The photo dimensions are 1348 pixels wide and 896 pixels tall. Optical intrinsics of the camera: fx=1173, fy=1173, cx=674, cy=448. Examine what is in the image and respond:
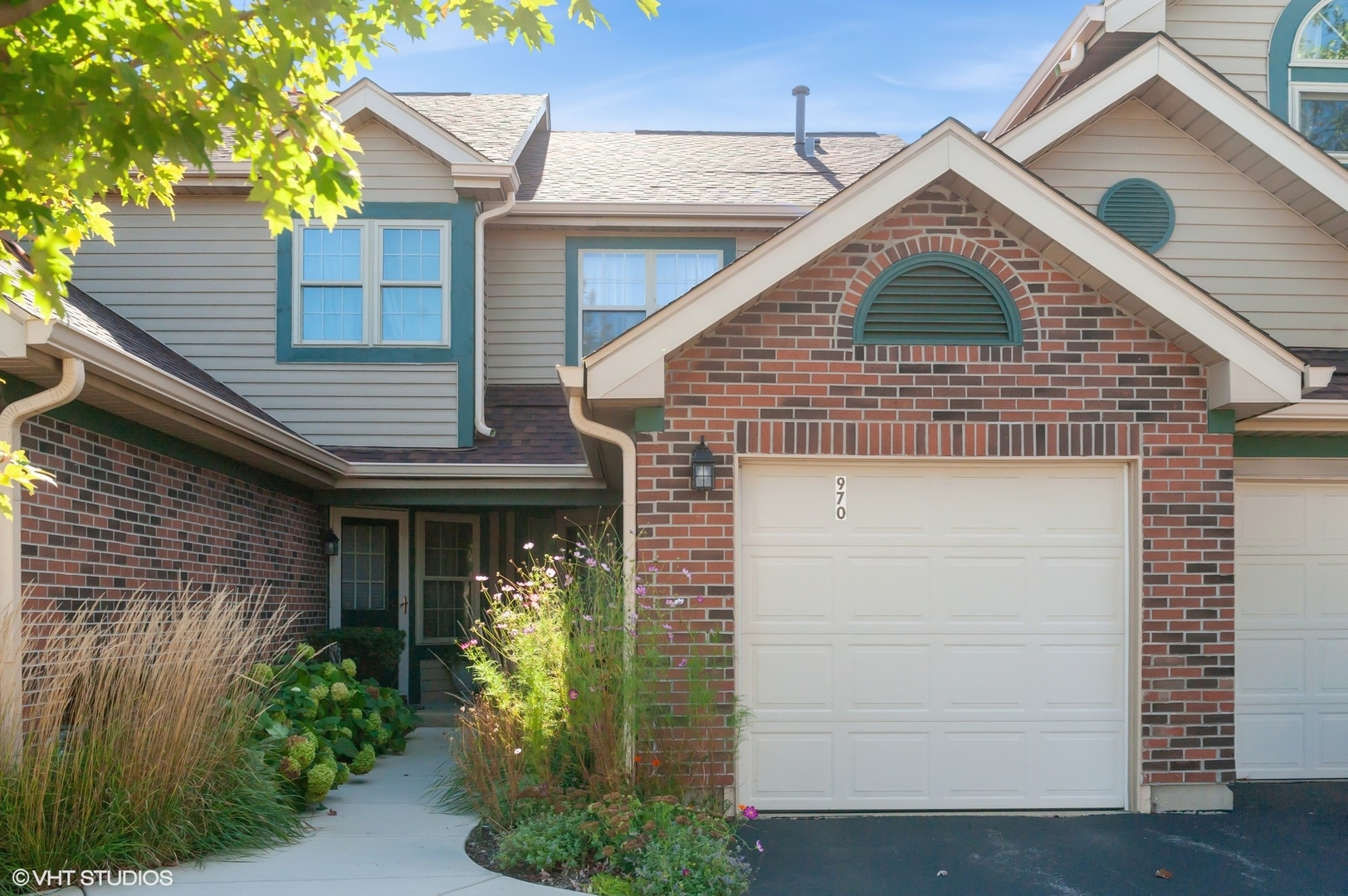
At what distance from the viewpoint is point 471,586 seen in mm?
13914

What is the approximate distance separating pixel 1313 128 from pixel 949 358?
5314mm

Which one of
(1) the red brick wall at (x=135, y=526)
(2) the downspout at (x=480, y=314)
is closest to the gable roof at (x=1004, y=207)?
(1) the red brick wall at (x=135, y=526)

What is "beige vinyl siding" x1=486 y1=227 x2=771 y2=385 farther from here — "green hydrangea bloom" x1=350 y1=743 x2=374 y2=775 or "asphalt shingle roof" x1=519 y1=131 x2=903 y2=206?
"green hydrangea bloom" x1=350 y1=743 x2=374 y2=775

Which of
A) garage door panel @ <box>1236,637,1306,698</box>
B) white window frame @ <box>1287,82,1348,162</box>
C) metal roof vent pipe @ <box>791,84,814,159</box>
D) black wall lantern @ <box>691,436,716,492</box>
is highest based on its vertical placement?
metal roof vent pipe @ <box>791,84,814,159</box>

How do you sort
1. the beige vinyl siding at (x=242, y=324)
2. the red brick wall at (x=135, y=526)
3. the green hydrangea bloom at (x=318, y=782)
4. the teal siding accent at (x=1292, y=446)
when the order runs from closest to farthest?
the red brick wall at (x=135, y=526), the green hydrangea bloom at (x=318, y=782), the teal siding accent at (x=1292, y=446), the beige vinyl siding at (x=242, y=324)

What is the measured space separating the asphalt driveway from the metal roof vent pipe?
965 centimetres

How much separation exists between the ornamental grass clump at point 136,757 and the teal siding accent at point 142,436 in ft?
3.87

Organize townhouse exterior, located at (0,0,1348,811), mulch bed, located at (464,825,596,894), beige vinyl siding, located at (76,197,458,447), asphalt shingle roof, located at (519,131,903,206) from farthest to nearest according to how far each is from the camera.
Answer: asphalt shingle roof, located at (519,131,903,206), beige vinyl siding, located at (76,197,458,447), townhouse exterior, located at (0,0,1348,811), mulch bed, located at (464,825,596,894)

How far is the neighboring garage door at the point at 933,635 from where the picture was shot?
756 centimetres

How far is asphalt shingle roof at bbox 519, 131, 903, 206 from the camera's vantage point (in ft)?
42.0

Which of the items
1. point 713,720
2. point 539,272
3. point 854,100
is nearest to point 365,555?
point 539,272

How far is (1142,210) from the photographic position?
384 inches

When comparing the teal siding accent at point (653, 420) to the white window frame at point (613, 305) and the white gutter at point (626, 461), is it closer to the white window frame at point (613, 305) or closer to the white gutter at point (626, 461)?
the white gutter at point (626, 461)

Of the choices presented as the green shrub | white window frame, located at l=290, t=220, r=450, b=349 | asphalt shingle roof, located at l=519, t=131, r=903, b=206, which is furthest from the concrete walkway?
asphalt shingle roof, located at l=519, t=131, r=903, b=206
